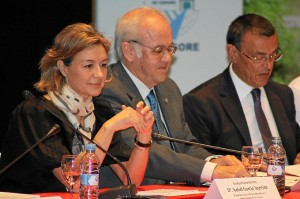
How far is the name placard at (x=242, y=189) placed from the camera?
340 cm

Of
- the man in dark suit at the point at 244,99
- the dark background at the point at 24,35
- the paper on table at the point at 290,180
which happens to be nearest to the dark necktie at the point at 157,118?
the man in dark suit at the point at 244,99

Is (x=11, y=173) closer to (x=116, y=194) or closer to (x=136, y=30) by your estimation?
(x=116, y=194)

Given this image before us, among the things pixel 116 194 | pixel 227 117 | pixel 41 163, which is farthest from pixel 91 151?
pixel 227 117

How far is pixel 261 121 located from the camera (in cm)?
569

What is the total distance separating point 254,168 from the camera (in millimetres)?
4258

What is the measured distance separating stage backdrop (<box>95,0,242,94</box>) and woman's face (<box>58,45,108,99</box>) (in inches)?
80.8

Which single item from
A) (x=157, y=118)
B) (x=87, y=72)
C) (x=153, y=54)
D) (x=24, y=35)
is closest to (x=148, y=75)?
(x=153, y=54)

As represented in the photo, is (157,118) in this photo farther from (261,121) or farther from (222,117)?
(261,121)

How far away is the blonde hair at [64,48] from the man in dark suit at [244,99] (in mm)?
1313

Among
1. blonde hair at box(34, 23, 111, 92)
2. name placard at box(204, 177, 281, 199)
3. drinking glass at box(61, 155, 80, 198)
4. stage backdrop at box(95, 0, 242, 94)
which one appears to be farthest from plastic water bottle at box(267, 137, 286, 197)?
stage backdrop at box(95, 0, 242, 94)

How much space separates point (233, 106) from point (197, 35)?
108 centimetres

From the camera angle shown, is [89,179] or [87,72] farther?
[87,72]

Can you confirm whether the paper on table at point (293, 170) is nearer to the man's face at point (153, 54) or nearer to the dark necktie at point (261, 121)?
the dark necktie at point (261, 121)

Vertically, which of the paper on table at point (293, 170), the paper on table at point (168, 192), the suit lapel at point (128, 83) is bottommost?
the paper on table at point (293, 170)
